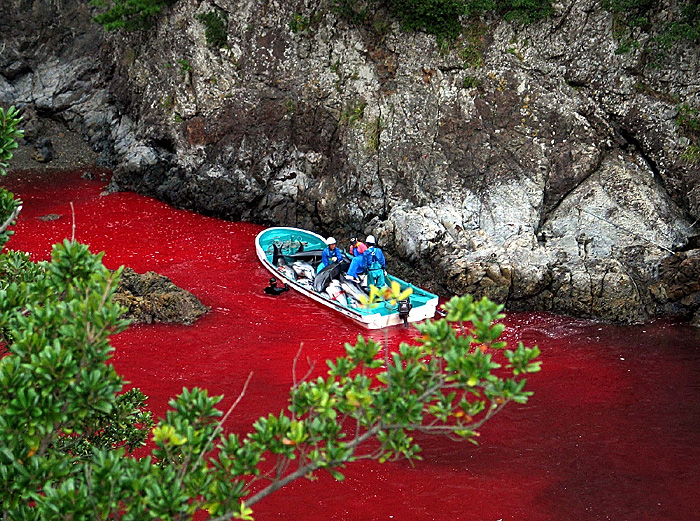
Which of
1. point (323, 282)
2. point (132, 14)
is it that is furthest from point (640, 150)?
point (132, 14)

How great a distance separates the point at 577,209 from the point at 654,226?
1.82 metres

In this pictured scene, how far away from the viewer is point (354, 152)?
69.8 feet

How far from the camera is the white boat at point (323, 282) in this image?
16.1 meters

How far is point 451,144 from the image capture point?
19906mm

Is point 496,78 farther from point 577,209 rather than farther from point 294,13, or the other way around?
point 294,13

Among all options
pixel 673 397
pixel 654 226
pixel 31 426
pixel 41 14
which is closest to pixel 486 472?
pixel 673 397

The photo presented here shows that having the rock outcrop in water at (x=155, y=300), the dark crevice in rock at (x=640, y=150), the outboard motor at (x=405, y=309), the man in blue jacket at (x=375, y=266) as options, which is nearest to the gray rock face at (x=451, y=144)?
the dark crevice in rock at (x=640, y=150)

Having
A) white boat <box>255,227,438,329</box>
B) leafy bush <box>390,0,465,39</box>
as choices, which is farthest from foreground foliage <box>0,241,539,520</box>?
leafy bush <box>390,0,465,39</box>

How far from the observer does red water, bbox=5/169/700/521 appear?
10711mm

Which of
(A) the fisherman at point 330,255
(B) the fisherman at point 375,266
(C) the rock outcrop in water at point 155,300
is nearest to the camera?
(C) the rock outcrop in water at point 155,300

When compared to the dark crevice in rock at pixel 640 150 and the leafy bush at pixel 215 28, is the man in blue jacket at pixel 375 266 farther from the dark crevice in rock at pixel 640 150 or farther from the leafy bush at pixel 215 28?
the leafy bush at pixel 215 28

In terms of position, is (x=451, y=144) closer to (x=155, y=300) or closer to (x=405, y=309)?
(x=405, y=309)

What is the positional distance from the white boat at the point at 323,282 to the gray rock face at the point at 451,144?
48.7 inches

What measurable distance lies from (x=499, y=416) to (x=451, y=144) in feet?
29.7
